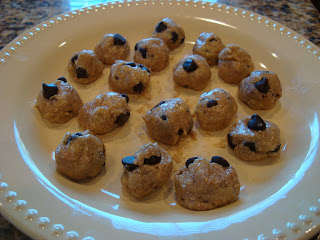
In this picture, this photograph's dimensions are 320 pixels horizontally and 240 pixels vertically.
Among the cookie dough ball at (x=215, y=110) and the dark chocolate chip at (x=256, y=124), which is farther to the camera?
the cookie dough ball at (x=215, y=110)

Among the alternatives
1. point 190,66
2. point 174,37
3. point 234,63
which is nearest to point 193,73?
point 190,66

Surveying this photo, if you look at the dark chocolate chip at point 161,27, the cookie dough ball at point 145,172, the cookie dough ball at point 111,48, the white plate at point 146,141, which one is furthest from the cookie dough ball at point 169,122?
the dark chocolate chip at point 161,27

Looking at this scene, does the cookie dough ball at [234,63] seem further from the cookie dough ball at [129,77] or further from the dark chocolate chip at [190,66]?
the cookie dough ball at [129,77]

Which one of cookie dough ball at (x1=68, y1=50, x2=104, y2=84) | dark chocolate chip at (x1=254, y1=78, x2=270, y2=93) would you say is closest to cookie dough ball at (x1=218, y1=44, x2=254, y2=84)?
dark chocolate chip at (x1=254, y1=78, x2=270, y2=93)

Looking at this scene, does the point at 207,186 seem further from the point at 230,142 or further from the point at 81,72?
the point at 81,72

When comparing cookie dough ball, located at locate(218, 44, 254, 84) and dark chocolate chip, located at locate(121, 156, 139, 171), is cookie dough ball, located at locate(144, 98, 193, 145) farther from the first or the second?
cookie dough ball, located at locate(218, 44, 254, 84)

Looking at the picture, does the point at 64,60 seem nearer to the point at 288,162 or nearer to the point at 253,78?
the point at 253,78
